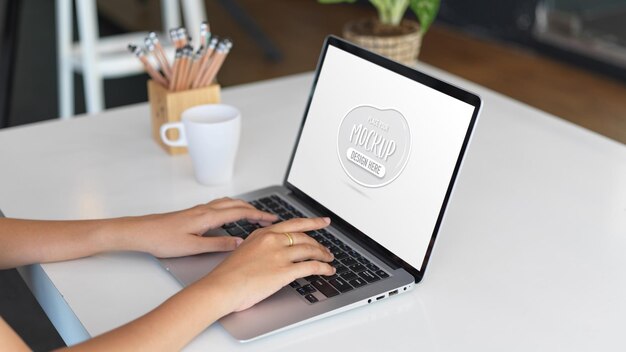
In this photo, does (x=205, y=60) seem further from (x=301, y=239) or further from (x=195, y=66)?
(x=301, y=239)

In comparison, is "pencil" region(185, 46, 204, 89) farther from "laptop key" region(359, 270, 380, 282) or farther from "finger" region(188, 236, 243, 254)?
"laptop key" region(359, 270, 380, 282)

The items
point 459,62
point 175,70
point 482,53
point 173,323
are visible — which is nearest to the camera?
point 173,323

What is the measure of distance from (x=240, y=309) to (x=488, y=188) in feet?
1.55

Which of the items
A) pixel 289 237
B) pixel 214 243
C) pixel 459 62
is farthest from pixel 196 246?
pixel 459 62

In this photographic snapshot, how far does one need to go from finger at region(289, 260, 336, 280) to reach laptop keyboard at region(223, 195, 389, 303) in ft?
0.05

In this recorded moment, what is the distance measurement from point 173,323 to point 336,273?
0.69 feet

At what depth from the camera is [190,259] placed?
0.98 meters

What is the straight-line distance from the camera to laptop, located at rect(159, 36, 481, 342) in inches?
35.0

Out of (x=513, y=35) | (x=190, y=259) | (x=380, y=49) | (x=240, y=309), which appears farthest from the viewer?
(x=513, y=35)

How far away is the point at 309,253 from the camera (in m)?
0.92

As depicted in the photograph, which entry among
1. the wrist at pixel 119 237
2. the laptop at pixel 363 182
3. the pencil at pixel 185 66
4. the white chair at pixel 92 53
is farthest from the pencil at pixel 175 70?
the white chair at pixel 92 53

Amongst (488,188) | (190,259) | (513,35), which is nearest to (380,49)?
(488,188)

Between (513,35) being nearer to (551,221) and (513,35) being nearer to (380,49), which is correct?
(380,49)

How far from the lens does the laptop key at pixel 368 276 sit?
3.04ft
